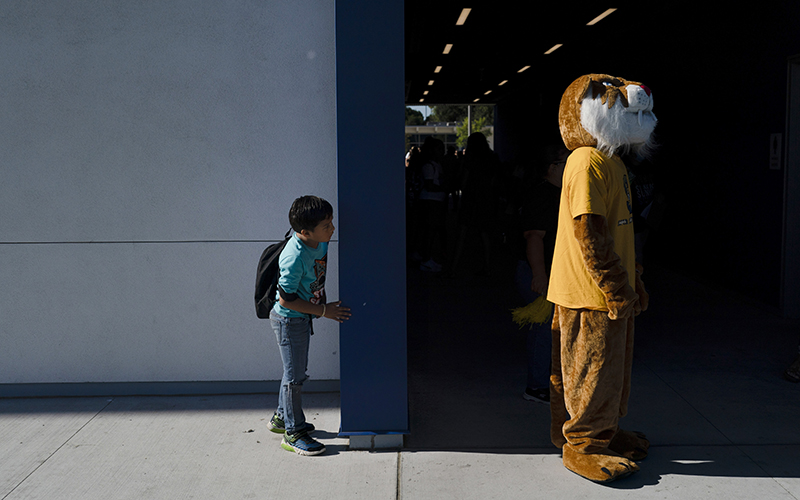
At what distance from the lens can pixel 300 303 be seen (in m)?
3.57

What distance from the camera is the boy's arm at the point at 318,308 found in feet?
11.7

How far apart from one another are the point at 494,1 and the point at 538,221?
254 inches

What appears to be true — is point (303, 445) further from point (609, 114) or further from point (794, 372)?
point (794, 372)

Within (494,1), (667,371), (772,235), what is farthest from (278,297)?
(494,1)

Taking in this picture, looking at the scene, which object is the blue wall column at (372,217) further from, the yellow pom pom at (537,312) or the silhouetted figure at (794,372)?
the silhouetted figure at (794,372)

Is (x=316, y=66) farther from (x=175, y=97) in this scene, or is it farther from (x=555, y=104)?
(x=555, y=104)

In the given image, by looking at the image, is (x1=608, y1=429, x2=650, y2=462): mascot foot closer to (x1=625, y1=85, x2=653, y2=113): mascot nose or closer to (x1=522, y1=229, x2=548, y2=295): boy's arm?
(x1=522, y1=229, x2=548, y2=295): boy's arm

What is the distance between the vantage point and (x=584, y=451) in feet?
11.5

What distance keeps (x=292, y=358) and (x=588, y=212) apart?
173cm

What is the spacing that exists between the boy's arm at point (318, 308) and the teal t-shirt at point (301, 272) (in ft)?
0.19

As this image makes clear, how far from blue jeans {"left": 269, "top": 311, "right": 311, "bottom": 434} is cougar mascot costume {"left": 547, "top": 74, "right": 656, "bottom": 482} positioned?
135cm

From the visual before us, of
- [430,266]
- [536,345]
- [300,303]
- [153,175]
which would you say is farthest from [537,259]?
[430,266]

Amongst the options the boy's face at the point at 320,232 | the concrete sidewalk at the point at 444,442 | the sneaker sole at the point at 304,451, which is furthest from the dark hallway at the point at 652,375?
the boy's face at the point at 320,232

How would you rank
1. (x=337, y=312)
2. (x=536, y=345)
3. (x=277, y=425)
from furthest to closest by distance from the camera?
(x=536, y=345)
(x=277, y=425)
(x=337, y=312)
